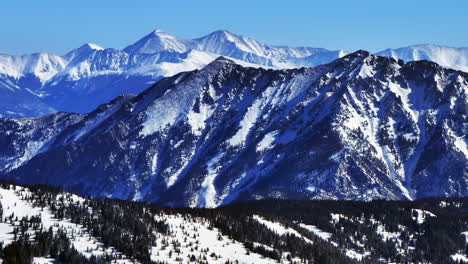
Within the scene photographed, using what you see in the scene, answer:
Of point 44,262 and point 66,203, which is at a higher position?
point 66,203

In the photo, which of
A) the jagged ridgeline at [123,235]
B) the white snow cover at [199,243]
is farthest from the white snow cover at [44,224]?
the white snow cover at [199,243]

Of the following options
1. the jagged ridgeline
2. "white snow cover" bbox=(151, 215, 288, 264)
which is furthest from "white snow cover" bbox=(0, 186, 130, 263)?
"white snow cover" bbox=(151, 215, 288, 264)

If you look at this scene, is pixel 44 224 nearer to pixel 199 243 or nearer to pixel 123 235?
pixel 123 235

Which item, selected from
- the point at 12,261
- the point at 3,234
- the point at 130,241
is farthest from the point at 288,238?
the point at 12,261

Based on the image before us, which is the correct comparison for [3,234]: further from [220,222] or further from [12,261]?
[220,222]

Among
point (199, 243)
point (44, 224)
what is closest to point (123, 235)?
point (44, 224)

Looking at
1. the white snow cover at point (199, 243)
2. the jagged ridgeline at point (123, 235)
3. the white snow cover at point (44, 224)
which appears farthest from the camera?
the white snow cover at point (199, 243)

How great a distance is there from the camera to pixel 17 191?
167 m

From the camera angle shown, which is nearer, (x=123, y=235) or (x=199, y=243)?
(x=123, y=235)

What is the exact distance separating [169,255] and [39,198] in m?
28.5

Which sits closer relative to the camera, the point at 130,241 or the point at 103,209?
the point at 130,241

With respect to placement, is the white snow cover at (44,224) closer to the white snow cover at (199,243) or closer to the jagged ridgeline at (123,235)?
the jagged ridgeline at (123,235)

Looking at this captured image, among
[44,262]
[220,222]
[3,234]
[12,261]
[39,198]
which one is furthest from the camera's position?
[220,222]

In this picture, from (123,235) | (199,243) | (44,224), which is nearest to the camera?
(44,224)
